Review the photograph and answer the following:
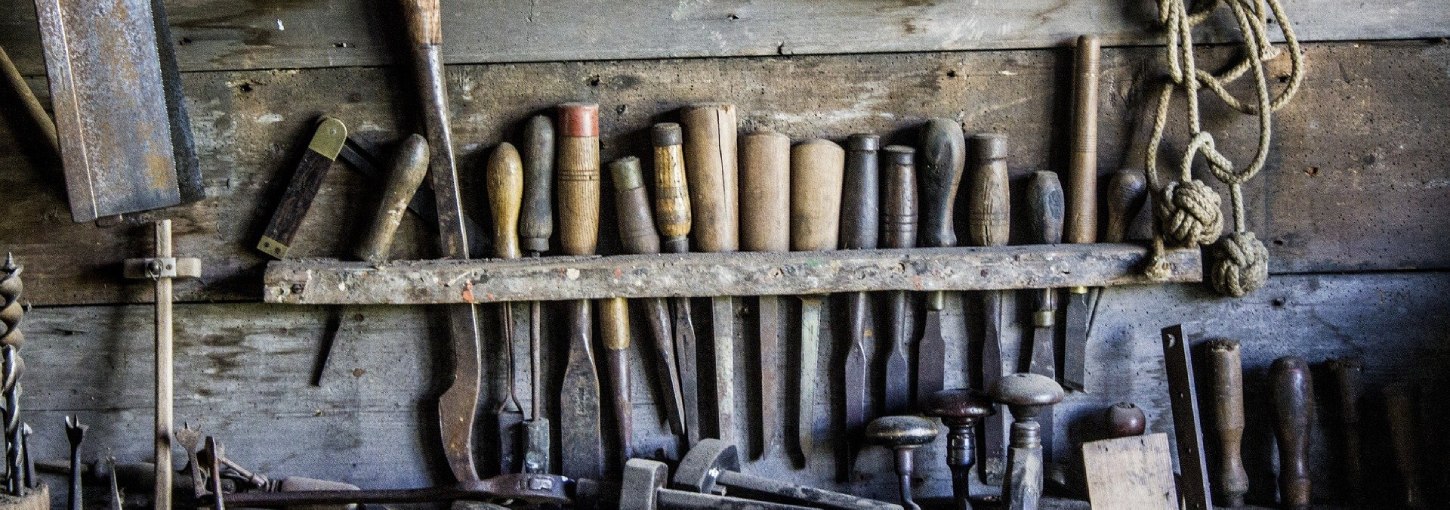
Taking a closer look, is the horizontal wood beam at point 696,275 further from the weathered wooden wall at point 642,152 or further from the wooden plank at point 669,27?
the wooden plank at point 669,27

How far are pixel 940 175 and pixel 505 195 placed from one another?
0.72m

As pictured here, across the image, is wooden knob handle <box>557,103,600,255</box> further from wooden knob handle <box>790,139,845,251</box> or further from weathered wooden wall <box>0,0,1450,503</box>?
wooden knob handle <box>790,139,845,251</box>

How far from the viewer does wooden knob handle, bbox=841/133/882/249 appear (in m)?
1.92

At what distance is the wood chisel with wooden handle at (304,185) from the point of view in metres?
1.90

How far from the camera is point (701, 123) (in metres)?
1.89

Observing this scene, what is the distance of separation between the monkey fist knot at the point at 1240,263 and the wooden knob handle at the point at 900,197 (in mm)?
517

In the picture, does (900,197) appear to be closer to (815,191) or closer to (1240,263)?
(815,191)

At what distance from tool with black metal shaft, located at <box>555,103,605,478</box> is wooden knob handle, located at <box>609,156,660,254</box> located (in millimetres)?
39

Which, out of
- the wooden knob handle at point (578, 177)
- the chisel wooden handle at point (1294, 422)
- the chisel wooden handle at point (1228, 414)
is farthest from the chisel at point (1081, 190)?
the wooden knob handle at point (578, 177)

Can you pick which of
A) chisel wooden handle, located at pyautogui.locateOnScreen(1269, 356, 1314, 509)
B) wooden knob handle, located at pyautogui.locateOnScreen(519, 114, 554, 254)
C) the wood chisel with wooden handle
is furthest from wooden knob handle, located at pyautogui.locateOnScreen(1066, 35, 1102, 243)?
the wood chisel with wooden handle

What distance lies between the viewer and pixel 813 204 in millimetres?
1921

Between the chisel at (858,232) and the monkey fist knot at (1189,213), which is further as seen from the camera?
the chisel at (858,232)

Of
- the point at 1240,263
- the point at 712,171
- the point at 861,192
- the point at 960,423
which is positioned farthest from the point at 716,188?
the point at 1240,263

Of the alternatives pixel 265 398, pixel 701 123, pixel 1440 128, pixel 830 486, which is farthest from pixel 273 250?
pixel 1440 128
